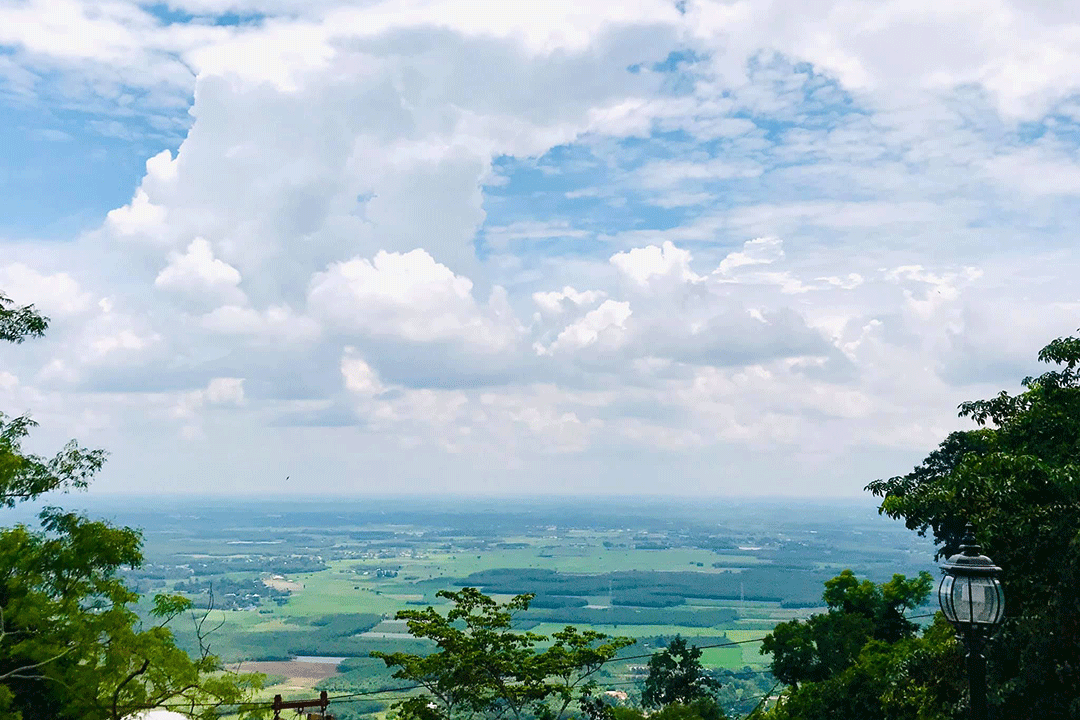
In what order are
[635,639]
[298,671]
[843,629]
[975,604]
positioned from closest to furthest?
[975,604] < [635,639] < [843,629] < [298,671]

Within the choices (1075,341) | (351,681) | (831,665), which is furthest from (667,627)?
(1075,341)

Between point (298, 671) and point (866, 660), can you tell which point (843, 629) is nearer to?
point (866, 660)

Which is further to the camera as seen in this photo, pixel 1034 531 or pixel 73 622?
pixel 73 622

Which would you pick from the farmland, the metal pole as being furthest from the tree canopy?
the farmland

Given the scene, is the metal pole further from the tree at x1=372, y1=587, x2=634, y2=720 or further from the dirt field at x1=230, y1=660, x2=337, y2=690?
the dirt field at x1=230, y1=660, x2=337, y2=690

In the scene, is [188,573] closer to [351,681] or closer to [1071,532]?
[351,681]

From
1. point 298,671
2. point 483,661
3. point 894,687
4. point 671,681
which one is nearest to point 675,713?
point 483,661
